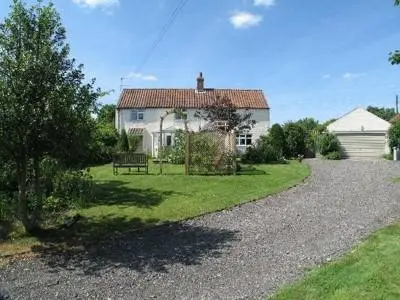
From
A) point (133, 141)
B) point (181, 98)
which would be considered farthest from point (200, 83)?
point (133, 141)

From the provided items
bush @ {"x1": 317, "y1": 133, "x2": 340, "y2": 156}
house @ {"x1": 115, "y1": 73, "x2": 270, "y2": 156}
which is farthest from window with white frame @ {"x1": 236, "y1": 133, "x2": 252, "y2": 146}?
bush @ {"x1": 317, "y1": 133, "x2": 340, "y2": 156}

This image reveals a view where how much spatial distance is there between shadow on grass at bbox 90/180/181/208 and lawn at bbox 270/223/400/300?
20.4ft

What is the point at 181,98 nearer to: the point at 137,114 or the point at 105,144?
the point at 137,114

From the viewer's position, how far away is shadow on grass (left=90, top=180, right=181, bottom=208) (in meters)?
13.0

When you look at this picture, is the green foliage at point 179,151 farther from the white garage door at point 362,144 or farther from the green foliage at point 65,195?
the white garage door at point 362,144

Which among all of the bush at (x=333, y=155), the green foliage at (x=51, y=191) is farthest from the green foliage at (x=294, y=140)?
the green foliage at (x=51, y=191)

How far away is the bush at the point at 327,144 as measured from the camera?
118ft

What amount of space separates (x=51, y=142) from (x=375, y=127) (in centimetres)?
3405

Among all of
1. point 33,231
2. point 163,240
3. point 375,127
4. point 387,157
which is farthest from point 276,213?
point 375,127

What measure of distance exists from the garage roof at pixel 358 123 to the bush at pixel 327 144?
101 inches

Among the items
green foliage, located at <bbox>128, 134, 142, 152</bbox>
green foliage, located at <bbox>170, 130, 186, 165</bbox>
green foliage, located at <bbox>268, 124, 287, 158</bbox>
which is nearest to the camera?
green foliage, located at <bbox>170, 130, 186, 165</bbox>

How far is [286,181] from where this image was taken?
17.8 m

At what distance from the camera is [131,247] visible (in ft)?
29.9

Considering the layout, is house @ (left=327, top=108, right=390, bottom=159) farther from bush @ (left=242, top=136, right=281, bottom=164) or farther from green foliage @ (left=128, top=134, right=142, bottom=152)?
green foliage @ (left=128, top=134, right=142, bottom=152)
